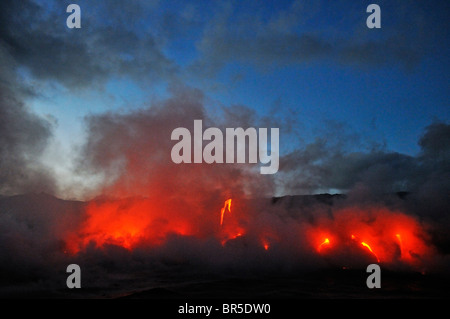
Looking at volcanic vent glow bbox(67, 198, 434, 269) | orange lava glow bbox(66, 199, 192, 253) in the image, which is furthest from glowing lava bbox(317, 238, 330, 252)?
orange lava glow bbox(66, 199, 192, 253)

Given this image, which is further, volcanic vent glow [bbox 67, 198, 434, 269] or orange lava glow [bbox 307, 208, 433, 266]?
volcanic vent glow [bbox 67, 198, 434, 269]

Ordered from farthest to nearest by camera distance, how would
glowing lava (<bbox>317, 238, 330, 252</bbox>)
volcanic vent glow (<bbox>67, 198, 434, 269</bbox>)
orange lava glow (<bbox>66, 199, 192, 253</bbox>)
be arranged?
orange lava glow (<bbox>66, 199, 192, 253</bbox>), glowing lava (<bbox>317, 238, 330, 252</bbox>), volcanic vent glow (<bbox>67, 198, 434, 269</bbox>)

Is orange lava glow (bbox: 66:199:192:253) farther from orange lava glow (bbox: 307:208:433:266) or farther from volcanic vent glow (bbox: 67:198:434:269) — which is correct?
orange lava glow (bbox: 307:208:433:266)

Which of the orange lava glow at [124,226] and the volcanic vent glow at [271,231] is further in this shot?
the orange lava glow at [124,226]

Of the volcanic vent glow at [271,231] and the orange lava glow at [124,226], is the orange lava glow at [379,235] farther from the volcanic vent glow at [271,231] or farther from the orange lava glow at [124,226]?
the orange lava glow at [124,226]

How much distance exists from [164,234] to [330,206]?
17.7 meters

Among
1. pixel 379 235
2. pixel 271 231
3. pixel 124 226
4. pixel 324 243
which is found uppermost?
pixel 124 226

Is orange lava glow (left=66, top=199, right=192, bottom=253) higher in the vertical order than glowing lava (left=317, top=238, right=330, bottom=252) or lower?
higher

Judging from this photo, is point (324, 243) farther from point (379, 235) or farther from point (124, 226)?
point (124, 226)

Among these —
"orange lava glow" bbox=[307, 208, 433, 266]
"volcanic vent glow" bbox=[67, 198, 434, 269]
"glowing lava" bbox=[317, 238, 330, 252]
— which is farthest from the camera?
"glowing lava" bbox=[317, 238, 330, 252]

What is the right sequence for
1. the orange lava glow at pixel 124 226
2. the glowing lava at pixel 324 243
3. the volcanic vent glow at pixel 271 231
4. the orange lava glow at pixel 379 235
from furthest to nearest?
1. the orange lava glow at pixel 124 226
2. the glowing lava at pixel 324 243
3. the volcanic vent glow at pixel 271 231
4. the orange lava glow at pixel 379 235

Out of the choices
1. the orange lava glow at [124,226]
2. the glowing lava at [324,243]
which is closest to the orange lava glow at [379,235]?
the glowing lava at [324,243]

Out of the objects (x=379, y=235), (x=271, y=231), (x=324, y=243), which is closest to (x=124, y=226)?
(x=271, y=231)
